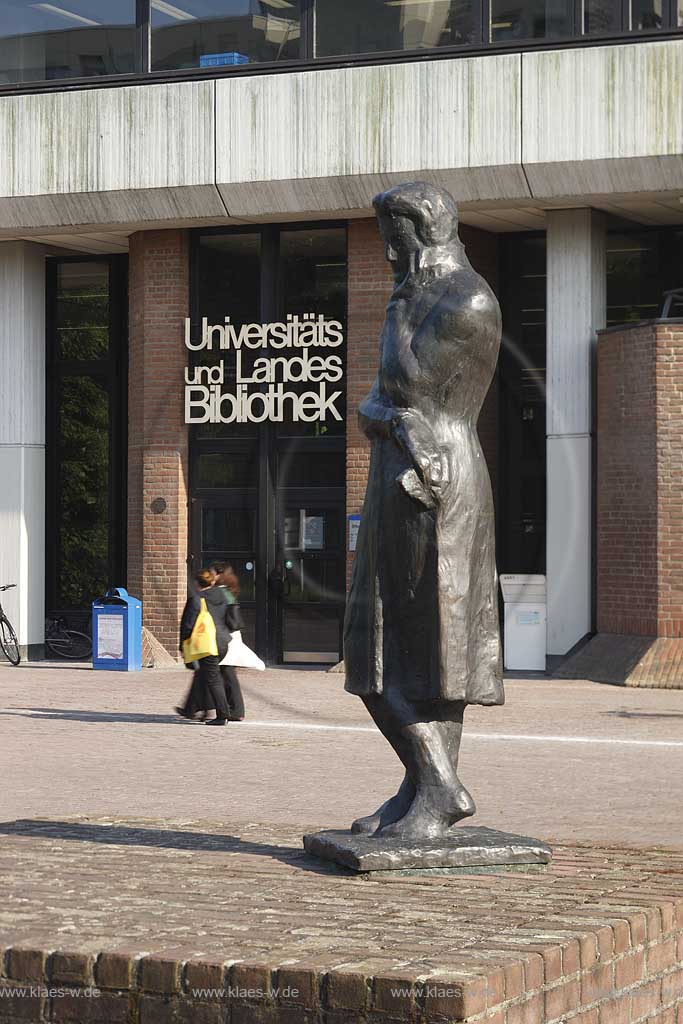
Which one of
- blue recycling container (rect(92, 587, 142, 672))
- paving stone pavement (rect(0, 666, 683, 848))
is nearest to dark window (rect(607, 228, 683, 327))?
paving stone pavement (rect(0, 666, 683, 848))

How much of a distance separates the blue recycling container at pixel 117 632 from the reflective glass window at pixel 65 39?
7266 millimetres

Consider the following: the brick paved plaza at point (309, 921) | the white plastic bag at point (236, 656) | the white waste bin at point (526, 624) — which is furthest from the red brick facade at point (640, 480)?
the brick paved plaza at point (309, 921)

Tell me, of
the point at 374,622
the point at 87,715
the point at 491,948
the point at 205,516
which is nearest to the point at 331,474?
the point at 205,516

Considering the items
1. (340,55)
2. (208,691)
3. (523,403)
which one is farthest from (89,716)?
(340,55)

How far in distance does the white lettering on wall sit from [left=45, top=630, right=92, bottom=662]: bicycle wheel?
12.9 ft

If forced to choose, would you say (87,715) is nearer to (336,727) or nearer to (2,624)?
→ (336,727)

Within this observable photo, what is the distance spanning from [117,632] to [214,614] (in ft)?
23.9

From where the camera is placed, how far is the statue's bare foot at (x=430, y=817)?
6.92m

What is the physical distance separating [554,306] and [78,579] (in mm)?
8752

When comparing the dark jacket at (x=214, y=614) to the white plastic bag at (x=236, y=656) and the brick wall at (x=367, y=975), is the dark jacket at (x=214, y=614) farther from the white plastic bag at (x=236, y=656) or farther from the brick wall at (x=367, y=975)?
the brick wall at (x=367, y=975)

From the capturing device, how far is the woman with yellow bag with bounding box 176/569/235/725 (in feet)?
55.1

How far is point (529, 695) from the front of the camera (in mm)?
20344

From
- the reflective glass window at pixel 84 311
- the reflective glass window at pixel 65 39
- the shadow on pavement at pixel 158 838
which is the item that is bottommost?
the shadow on pavement at pixel 158 838

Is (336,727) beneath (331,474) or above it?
beneath
